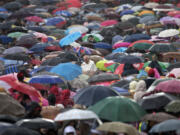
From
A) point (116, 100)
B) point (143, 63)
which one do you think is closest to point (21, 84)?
point (116, 100)

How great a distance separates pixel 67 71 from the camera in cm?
1681

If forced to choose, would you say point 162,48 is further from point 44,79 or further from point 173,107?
point 173,107

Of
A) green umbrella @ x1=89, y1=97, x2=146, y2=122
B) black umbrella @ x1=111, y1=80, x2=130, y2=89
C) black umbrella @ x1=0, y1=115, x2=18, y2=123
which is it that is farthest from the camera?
black umbrella @ x1=111, y1=80, x2=130, y2=89

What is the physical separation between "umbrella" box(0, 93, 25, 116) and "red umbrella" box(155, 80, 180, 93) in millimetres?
→ 3158

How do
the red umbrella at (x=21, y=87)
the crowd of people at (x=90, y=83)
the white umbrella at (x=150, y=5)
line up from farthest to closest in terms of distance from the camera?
the white umbrella at (x=150, y=5)
the red umbrella at (x=21, y=87)
the crowd of people at (x=90, y=83)

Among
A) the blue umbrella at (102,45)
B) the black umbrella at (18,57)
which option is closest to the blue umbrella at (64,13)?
the blue umbrella at (102,45)

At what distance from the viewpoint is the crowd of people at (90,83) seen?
10.8 metres

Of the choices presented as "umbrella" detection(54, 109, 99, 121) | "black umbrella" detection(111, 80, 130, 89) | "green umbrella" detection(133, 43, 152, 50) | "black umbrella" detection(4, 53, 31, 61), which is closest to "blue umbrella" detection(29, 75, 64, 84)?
"black umbrella" detection(111, 80, 130, 89)

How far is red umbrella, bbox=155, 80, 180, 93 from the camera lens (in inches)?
494

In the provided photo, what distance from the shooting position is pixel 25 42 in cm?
Answer: 2442

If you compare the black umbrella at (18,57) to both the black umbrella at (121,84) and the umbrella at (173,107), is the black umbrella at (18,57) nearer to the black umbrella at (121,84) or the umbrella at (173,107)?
the black umbrella at (121,84)

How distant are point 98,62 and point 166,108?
316 inches

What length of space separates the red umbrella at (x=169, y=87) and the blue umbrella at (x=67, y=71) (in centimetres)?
446

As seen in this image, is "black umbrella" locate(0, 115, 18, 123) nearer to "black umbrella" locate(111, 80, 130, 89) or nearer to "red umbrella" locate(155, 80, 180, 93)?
"red umbrella" locate(155, 80, 180, 93)
